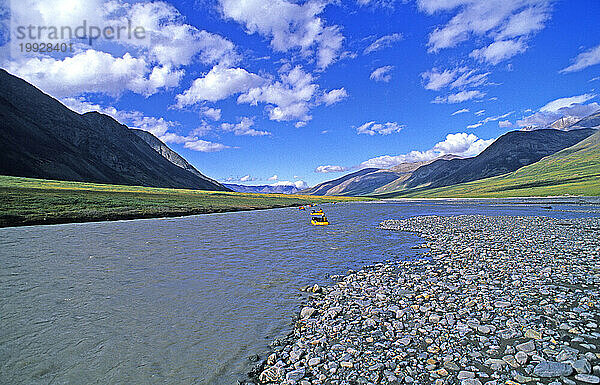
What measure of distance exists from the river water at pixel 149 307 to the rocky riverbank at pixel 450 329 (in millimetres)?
1612

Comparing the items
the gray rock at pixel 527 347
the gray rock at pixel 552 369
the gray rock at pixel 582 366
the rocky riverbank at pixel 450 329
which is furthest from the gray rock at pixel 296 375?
the gray rock at pixel 582 366

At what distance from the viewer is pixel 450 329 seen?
29.6ft

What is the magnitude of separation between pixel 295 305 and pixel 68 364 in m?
7.36

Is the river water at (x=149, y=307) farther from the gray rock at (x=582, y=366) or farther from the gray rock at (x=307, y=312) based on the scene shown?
the gray rock at (x=582, y=366)

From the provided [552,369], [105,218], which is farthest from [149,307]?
[105,218]

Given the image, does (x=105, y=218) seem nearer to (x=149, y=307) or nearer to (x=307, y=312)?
(x=149, y=307)

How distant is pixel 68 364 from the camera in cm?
788

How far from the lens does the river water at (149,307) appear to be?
782cm

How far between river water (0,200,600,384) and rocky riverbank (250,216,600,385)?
161 centimetres

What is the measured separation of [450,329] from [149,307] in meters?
11.1

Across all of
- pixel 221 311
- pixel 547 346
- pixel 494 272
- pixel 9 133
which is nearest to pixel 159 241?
pixel 221 311

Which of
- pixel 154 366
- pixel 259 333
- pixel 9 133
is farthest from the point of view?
pixel 9 133

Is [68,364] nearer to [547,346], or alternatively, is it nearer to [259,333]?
[259,333]

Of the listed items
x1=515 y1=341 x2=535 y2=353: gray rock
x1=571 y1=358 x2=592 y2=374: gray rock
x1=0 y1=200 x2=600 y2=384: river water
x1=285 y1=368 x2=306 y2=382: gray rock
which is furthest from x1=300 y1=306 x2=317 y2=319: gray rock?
x1=571 y1=358 x2=592 y2=374: gray rock
